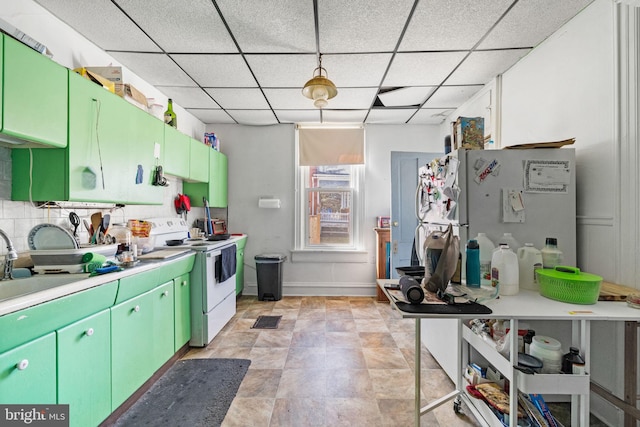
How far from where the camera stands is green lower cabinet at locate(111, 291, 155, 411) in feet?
5.32

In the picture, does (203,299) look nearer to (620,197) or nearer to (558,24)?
(620,197)

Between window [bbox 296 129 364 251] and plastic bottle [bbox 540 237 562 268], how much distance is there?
2.60 m

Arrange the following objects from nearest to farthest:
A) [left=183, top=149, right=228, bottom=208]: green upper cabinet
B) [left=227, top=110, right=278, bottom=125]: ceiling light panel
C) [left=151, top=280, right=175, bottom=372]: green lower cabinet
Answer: [left=151, top=280, right=175, bottom=372]: green lower cabinet → [left=183, top=149, right=228, bottom=208]: green upper cabinet → [left=227, top=110, right=278, bottom=125]: ceiling light panel

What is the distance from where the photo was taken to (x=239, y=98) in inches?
124

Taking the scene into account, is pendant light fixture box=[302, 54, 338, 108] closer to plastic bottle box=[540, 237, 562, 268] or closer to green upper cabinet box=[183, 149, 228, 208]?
plastic bottle box=[540, 237, 562, 268]

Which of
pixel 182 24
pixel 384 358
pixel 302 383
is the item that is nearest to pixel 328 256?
pixel 384 358

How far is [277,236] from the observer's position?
412cm

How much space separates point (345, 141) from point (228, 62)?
2.04 metres

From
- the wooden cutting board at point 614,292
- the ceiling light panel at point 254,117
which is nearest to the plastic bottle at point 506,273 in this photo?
the wooden cutting board at point 614,292

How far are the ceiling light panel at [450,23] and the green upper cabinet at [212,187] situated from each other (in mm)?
2562

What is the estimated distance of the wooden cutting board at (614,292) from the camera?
1.37 meters

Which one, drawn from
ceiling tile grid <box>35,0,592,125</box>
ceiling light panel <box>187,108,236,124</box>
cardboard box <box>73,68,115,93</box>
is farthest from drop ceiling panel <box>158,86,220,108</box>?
cardboard box <box>73,68,115,93</box>

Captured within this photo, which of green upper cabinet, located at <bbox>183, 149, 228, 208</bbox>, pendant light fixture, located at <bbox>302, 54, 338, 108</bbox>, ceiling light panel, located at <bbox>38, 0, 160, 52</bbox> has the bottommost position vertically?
green upper cabinet, located at <bbox>183, 149, 228, 208</bbox>

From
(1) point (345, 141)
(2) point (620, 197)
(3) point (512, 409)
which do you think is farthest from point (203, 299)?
(2) point (620, 197)
